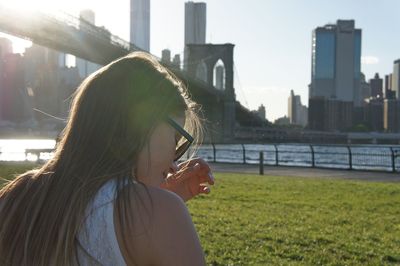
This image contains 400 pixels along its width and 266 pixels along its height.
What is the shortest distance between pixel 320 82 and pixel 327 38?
1236 centimetres

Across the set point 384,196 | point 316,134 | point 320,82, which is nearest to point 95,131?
point 384,196

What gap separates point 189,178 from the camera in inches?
66.6

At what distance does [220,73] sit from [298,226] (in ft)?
218

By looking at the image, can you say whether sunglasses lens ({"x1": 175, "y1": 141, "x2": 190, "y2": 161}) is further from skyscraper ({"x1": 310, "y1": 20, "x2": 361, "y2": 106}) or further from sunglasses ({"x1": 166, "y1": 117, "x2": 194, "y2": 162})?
skyscraper ({"x1": 310, "y1": 20, "x2": 361, "y2": 106})

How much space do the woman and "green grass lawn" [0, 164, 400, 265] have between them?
11.5 feet

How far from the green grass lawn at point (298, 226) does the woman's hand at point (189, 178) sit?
120 inches

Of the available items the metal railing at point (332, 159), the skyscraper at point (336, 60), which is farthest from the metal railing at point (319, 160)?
the skyscraper at point (336, 60)

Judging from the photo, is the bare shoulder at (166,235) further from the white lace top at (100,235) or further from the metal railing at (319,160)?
the metal railing at (319,160)

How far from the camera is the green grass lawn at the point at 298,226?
493cm

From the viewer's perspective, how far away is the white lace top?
3.66 ft

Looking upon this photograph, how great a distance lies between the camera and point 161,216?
1.09 m

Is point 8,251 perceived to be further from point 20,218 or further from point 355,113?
point 355,113

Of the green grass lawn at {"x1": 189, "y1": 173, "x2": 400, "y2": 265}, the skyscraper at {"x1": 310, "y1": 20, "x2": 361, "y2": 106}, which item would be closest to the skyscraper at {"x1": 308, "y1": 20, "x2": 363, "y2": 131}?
the skyscraper at {"x1": 310, "y1": 20, "x2": 361, "y2": 106}

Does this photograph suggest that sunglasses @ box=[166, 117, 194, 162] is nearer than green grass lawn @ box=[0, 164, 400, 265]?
Yes
